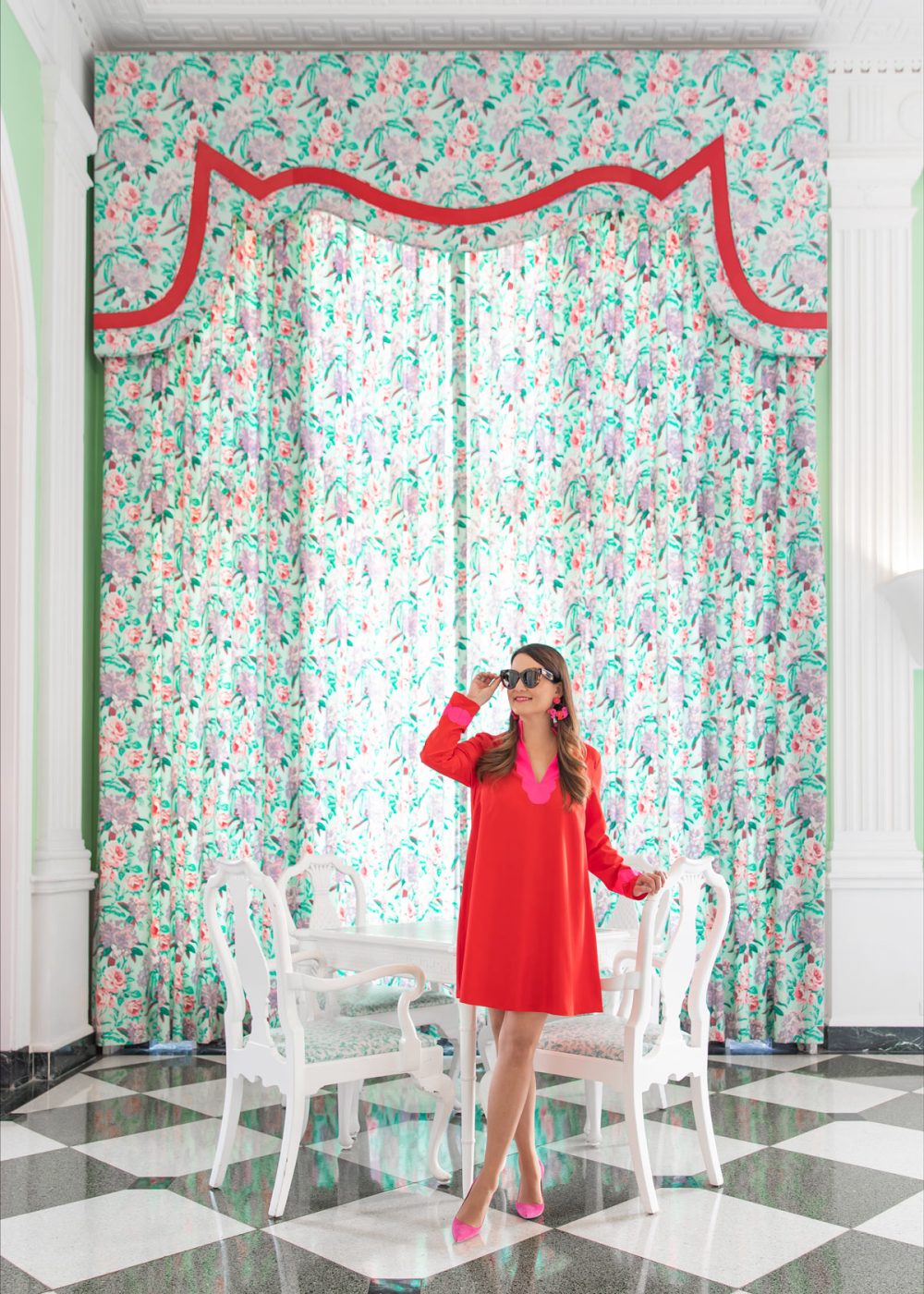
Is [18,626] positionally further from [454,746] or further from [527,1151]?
[527,1151]

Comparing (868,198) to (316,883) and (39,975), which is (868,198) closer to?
(316,883)

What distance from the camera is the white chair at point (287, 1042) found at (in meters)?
3.13

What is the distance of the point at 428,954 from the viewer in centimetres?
350

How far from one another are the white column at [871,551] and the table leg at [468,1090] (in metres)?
2.44

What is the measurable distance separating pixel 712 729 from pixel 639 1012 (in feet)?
6.96

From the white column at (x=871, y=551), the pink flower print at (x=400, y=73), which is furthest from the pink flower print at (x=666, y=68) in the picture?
the pink flower print at (x=400, y=73)

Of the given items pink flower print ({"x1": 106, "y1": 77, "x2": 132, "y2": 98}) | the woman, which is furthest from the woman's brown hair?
pink flower print ({"x1": 106, "y1": 77, "x2": 132, "y2": 98})

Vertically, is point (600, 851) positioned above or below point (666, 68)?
below

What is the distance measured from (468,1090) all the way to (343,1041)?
349 mm

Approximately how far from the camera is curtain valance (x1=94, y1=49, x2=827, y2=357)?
206 inches

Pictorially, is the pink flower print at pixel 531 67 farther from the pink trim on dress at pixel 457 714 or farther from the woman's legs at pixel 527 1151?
the woman's legs at pixel 527 1151

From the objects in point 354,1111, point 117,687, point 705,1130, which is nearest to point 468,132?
A: point 117,687

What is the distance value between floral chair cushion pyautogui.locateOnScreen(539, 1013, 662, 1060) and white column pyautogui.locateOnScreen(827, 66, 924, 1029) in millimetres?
2067

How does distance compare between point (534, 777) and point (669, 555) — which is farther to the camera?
point (669, 555)
